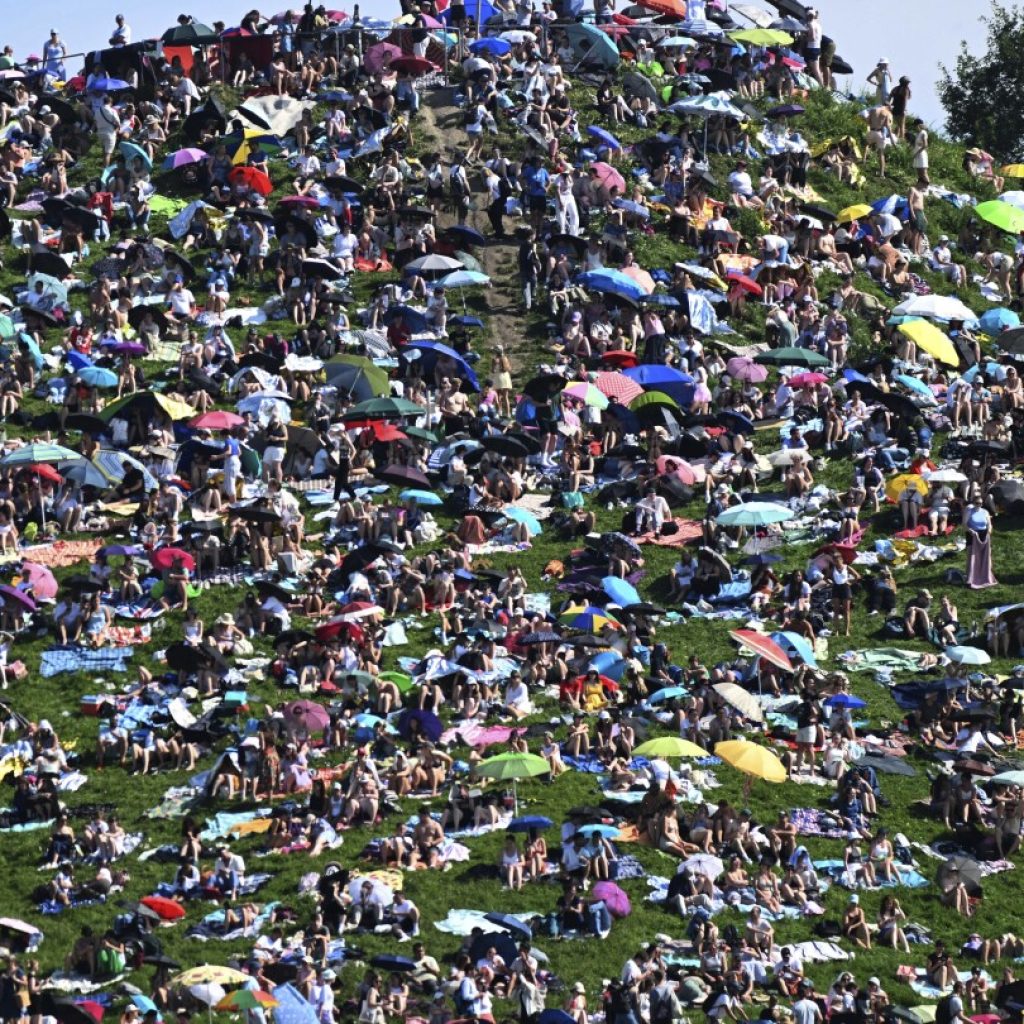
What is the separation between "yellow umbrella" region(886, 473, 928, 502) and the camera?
57125 mm

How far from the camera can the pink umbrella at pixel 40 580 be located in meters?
53.2

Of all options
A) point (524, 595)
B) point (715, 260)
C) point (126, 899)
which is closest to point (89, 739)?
point (126, 899)

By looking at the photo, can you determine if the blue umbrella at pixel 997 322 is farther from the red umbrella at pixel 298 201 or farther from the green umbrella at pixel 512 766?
the green umbrella at pixel 512 766

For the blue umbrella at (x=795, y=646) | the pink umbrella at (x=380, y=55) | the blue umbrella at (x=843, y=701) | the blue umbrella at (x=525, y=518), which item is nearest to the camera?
the blue umbrella at (x=843, y=701)

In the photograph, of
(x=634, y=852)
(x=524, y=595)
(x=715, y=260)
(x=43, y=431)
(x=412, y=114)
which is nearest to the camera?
(x=634, y=852)

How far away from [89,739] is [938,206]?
111 feet

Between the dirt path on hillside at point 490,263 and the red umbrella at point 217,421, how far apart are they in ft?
23.2

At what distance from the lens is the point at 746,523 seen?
55.2 m

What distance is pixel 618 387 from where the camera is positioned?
200ft

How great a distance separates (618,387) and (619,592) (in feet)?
28.2

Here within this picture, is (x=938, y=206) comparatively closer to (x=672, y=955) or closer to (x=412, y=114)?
(x=412, y=114)

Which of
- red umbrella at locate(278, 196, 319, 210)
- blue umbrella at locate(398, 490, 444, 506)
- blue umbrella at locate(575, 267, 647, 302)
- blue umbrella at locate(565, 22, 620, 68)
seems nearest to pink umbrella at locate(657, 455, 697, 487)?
blue umbrella at locate(398, 490, 444, 506)

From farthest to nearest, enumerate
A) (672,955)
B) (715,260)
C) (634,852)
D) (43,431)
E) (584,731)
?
1. (715,260)
2. (43,431)
3. (584,731)
4. (634,852)
5. (672,955)

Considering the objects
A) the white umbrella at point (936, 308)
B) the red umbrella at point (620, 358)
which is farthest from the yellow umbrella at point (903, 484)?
the white umbrella at point (936, 308)
